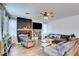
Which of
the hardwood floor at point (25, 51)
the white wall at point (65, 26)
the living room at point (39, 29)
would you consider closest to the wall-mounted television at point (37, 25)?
the living room at point (39, 29)

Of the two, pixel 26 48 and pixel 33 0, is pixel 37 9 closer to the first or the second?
pixel 33 0

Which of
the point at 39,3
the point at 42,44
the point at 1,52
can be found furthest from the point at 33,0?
the point at 1,52

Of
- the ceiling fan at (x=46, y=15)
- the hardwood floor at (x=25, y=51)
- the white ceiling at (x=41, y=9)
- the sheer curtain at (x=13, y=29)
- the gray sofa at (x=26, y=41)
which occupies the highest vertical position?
the white ceiling at (x=41, y=9)

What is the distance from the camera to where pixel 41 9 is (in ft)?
8.17

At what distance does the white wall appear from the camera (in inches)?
97.1

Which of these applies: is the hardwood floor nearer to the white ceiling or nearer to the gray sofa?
the gray sofa

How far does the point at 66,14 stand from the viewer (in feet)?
8.20

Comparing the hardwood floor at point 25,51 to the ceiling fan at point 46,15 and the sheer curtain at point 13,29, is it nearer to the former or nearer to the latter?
the sheer curtain at point 13,29

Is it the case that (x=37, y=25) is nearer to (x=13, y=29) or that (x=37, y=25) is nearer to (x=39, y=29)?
(x=39, y=29)

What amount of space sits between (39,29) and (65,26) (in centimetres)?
44

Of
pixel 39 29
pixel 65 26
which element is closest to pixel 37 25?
pixel 39 29

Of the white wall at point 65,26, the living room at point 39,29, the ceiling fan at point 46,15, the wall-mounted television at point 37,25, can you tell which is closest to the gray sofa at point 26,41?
the living room at point 39,29

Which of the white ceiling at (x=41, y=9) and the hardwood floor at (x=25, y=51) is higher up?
the white ceiling at (x=41, y=9)

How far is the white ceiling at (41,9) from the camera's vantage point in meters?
2.46
